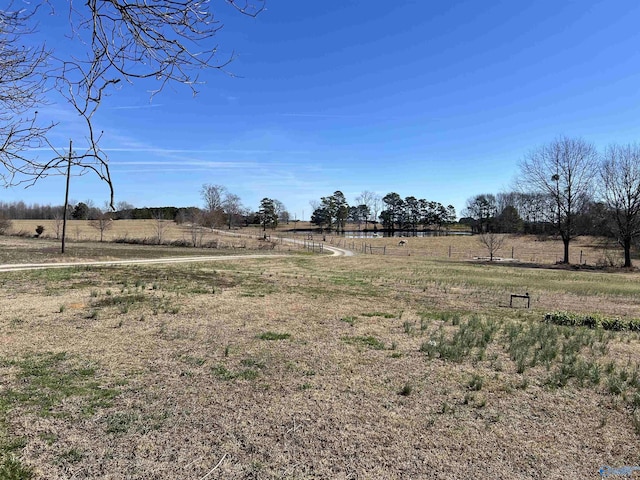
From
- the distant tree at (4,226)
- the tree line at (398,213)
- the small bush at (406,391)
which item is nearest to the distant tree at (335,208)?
the tree line at (398,213)

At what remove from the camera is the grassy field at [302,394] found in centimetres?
356

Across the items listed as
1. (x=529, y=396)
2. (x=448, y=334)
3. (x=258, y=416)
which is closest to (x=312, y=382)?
(x=258, y=416)

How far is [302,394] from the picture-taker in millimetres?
5008

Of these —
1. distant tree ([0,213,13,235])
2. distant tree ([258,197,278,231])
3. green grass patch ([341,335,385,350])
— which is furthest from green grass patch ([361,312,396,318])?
distant tree ([258,197,278,231])

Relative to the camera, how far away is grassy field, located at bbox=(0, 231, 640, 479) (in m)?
3.56

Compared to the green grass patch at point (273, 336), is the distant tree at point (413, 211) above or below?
above

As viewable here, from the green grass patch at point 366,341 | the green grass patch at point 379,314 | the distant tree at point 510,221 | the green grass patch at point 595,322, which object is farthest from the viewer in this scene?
the distant tree at point 510,221

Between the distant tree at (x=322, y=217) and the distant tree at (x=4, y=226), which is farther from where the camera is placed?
the distant tree at (x=322, y=217)

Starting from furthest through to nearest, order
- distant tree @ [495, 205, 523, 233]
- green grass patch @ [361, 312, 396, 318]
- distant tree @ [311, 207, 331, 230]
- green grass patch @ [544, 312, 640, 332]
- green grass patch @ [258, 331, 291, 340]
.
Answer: distant tree @ [311, 207, 331, 230] < distant tree @ [495, 205, 523, 233] < green grass patch @ [361, 312, 396, 318] < green grass patch @ [544, 312, 640, 332] < green grass patch @ [258, 331, 291, 340]

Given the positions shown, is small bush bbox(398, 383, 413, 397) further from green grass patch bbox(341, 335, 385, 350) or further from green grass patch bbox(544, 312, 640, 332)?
green grass patch bbox(544, 312, 640, 332)

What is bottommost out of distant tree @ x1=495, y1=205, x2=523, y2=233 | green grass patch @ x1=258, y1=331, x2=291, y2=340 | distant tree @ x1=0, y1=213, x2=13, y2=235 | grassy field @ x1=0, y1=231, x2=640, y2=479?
grassy field @ x1=0, y1=231, x2=640, y2=479

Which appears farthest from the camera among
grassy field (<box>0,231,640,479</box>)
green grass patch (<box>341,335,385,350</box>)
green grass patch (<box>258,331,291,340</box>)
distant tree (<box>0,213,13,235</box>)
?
distant tree (<box>0,213,13,235</box>)

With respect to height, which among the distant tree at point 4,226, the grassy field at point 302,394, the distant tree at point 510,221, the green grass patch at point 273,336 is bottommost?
the grassy field at point 302,394

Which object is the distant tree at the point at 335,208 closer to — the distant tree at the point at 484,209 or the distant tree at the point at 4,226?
the distant tree at the point at 484,209
